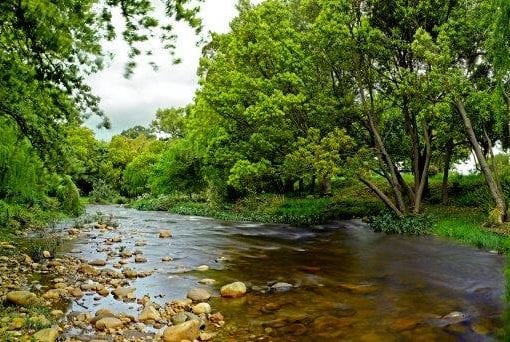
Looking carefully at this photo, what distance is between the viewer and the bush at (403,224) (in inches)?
800

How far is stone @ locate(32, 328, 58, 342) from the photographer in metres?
6.64

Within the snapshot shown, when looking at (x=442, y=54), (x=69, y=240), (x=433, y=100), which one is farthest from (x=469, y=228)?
(x=69, y=240)

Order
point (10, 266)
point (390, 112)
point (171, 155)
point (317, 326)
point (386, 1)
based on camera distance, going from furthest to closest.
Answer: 1. point (171, 155)
2. point (390, 112)
3. point (386, 1)
4. point (10, 266)
5. point (317, 326)

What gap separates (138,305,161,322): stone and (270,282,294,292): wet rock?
3.17m

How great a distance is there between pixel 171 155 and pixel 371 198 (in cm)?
2026

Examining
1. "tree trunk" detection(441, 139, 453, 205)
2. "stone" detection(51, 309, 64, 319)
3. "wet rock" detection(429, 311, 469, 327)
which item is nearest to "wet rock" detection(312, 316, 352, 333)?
"wet rock" detection(429, 311, 469, 327)

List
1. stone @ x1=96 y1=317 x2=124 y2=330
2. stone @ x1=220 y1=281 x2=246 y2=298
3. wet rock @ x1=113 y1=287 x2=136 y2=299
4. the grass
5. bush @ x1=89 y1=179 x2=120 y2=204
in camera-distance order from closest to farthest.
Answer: stone @ x1=96 y1=317 x2=124 y2=330 < wet rock @ x1=113 y1=287 x2=136 y2=299 < stone @ x1=220 y1=281 x2=246 y2=298 < the grass < bush @ x1=89 y1=179 x2=120 y2=204

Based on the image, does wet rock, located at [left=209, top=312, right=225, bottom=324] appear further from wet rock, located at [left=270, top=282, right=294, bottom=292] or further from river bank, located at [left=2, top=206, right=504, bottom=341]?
wet rock, located at [left=270, top=282, right=294, bottom=292]

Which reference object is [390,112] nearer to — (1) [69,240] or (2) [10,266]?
(1) [69,240]

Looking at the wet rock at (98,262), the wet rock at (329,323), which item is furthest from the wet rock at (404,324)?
the wet rock at (98,262)

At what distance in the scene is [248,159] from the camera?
2856 centimetres

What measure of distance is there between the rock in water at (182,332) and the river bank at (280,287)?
1.02 feet

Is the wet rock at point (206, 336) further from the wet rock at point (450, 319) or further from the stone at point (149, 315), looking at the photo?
the wet rock at point (450, 319)

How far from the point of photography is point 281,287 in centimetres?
1090
